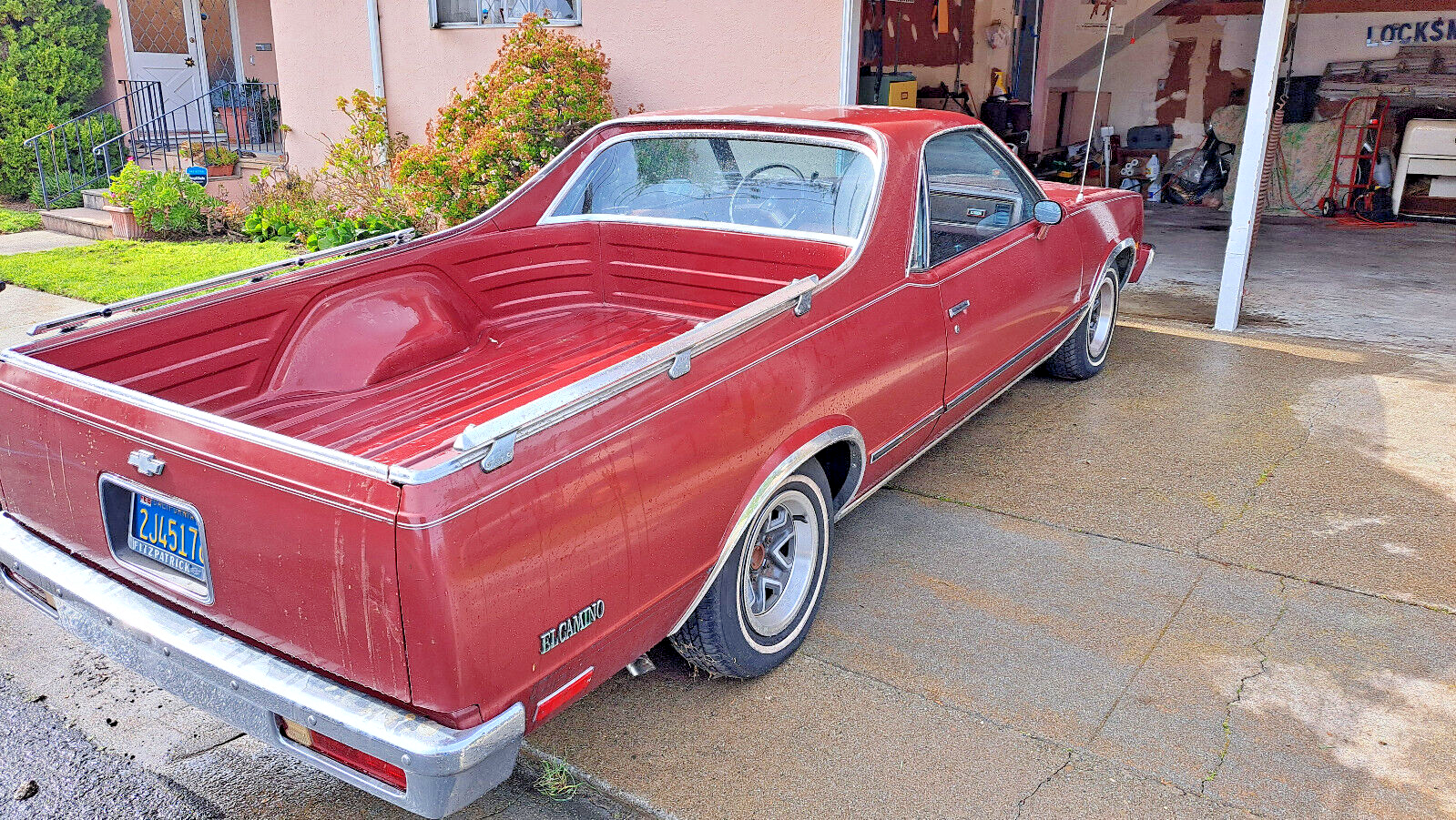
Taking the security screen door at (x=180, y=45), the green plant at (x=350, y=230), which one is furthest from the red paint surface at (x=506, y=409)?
the security screen door at (x=180, y=45)

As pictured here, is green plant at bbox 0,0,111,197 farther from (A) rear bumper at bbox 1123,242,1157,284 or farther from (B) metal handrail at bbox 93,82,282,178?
(A) rear bumper at bbox 1123,242,1157,284

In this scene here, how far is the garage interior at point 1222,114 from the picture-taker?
29.3 feet

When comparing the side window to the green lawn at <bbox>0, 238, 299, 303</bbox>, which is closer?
the side window

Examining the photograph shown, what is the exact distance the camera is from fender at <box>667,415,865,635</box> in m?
2.82

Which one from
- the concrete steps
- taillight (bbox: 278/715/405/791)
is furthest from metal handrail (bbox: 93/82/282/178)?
taillight (bbox: 278/715/405/791)

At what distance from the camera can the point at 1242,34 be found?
13000mm

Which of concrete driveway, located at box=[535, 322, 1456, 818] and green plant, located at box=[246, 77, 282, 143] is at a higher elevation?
green plant, located at box=[246, 77, 282, 143]

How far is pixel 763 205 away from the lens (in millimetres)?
4047

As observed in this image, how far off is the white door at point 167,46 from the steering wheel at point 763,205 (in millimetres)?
12776

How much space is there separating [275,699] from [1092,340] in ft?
15.7

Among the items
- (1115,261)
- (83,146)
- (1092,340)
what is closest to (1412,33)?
(1115,261)

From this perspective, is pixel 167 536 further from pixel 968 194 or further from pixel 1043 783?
pixel 968 194

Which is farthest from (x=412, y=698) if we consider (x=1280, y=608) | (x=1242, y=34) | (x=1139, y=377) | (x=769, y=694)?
(x=1242, y=34)

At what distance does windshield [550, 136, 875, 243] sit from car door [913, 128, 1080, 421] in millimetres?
309
